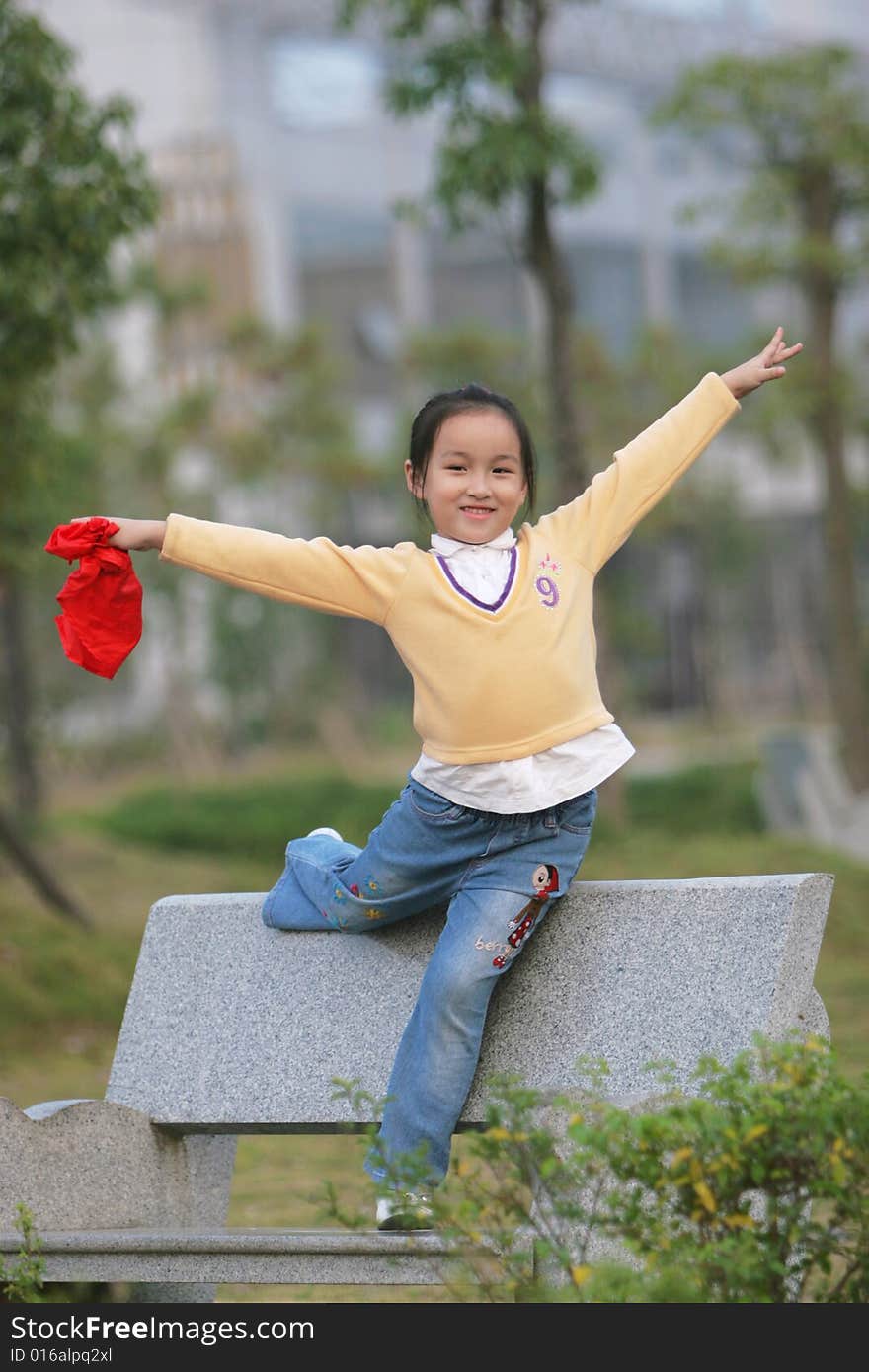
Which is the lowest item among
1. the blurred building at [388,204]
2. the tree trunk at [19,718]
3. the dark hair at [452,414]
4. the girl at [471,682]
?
the tree trunk at [19,718]

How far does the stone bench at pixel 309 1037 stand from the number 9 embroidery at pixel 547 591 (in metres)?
0.46

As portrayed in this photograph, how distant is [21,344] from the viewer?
322 inches

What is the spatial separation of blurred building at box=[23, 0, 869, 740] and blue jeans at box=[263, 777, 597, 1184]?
62.7ft

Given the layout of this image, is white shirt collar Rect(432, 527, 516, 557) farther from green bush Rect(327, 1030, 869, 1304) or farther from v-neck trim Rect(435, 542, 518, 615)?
green bush Rect(327, 1030, 869, 1304)

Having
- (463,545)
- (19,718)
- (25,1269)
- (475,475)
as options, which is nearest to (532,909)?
(463,545)

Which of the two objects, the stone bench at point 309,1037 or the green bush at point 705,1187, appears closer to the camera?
the green bush at point 705,1187

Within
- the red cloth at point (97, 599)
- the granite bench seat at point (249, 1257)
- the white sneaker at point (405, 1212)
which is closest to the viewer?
the white sneaker at point (405, 1212)

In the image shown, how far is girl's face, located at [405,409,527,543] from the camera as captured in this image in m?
3.08

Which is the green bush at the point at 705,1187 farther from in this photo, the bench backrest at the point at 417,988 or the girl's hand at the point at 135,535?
the girl's hand at the point at 135,535

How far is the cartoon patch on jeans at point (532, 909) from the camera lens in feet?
9.86

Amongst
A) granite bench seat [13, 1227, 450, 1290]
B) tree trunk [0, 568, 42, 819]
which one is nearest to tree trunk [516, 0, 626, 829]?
tree trunk [0, 568, 42, 819]

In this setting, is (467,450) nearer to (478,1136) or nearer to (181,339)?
(478,1136)

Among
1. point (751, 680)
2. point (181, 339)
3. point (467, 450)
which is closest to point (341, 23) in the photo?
point (467, 450)

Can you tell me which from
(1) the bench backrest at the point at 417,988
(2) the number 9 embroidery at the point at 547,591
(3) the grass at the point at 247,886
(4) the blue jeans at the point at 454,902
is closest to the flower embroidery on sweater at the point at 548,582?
(2) the number 9 embroidery at the point at 547,591
